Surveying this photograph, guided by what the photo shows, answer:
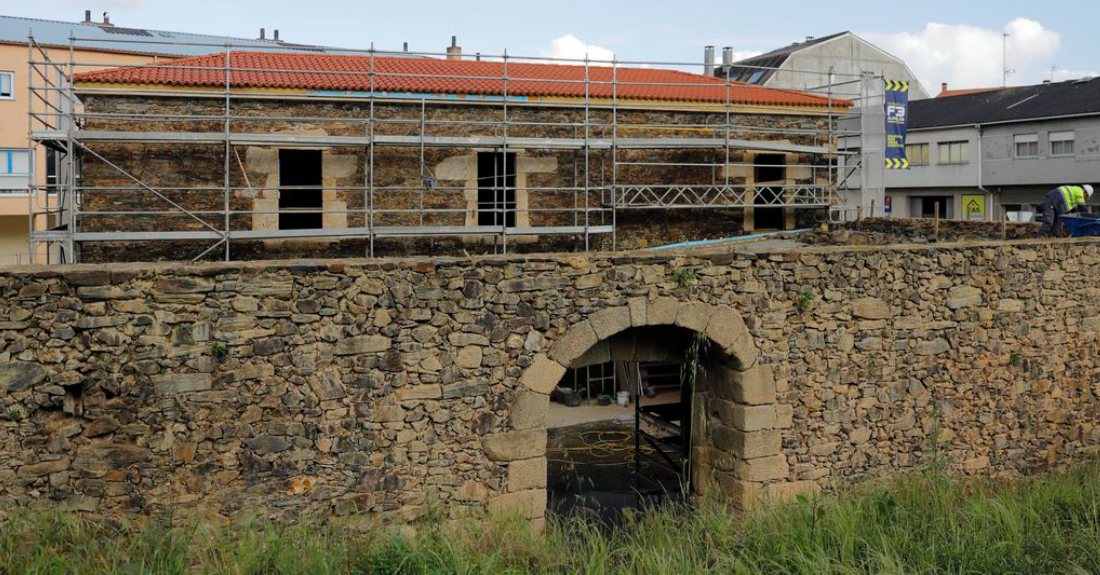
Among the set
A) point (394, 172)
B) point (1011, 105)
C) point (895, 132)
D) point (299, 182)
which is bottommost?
point (299, 182)

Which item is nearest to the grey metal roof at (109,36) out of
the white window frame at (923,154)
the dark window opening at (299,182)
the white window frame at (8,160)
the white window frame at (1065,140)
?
the white window frame at (8,160)

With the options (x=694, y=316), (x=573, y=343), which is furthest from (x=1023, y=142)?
(x=573, y=343)

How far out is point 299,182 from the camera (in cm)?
1179

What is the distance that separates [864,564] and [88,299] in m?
6.08

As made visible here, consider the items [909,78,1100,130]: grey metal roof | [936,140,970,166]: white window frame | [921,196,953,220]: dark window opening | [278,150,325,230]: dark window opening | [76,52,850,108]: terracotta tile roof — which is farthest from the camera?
[921,196,953,220]: dark window opening

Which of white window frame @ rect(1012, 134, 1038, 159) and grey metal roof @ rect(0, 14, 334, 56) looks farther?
white window frame @ rect(1012, 134, 1038, 159)

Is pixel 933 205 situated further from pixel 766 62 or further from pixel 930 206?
pixel 766 62

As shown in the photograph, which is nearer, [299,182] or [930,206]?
[299,182]

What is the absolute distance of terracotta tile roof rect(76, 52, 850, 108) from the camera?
11.4 metres

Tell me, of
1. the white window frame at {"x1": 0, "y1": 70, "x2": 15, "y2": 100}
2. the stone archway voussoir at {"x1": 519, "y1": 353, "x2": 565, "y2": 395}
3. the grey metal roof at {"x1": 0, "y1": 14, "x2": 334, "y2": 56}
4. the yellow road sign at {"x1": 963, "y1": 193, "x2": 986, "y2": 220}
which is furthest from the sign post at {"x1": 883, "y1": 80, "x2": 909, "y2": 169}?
the white window frame at {"x1": 0, "y1": 70, "x2": 15, "y2": 100}

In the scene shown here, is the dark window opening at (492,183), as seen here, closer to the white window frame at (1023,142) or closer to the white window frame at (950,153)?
the white window frame at (1023,142)

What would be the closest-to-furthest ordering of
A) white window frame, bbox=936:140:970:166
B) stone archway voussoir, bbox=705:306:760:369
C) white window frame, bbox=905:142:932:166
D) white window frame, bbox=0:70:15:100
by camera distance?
stone archway voussoir, bbox=705:306:760:369 → white window frame, bbox=0:70:15:100 → white window frame, bbox=936:140:970:166 → white window frame, bbox=905:142:932:166

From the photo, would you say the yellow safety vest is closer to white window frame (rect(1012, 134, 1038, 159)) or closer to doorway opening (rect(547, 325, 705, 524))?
doorway opening (rect(547, 325, 705, 524))

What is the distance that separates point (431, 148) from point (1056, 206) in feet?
26.7
